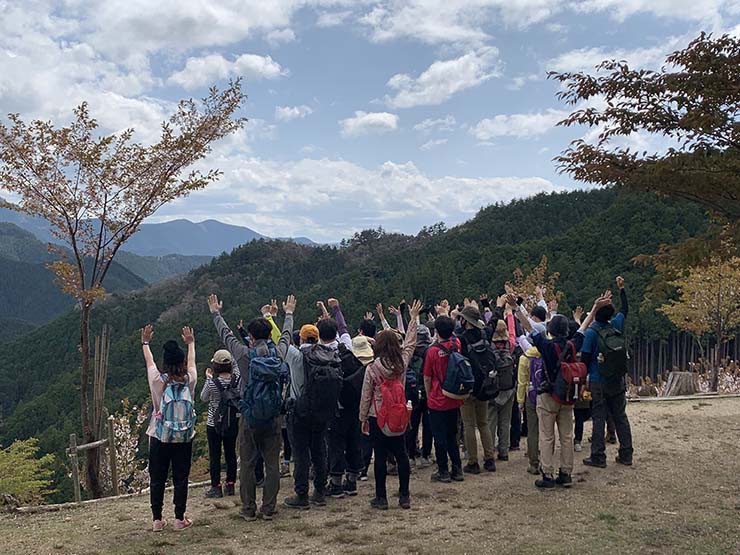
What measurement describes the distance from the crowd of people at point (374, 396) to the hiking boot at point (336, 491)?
1 centimetres

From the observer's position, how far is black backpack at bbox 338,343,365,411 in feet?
19.2

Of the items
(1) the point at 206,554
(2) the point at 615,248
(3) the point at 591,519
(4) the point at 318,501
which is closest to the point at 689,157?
(3) the point at 591,519

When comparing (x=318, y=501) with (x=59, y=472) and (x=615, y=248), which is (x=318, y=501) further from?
(x=615, y=248)

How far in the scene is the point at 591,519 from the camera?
5.06 metres

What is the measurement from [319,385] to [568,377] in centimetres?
236

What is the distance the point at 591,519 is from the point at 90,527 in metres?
4.52

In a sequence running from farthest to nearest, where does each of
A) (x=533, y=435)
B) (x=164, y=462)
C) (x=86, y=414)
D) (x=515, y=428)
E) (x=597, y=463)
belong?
1. (x=86, y=414)
2. (x=515, y=428)
3. (x=597, y=463)
4. (x=533, y=435)
5. (x=164, y=462)

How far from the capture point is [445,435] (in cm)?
598

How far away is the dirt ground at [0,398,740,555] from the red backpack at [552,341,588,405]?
961 mm

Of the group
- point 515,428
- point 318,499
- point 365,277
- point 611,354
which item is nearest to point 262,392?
point 318,499

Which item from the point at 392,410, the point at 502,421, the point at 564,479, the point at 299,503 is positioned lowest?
the point at 299,503

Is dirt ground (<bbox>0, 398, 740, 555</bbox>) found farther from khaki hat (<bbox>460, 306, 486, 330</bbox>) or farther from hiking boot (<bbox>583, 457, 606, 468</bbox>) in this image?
khaki hat (<bbox>460, 306, 486, 330</bbox>)

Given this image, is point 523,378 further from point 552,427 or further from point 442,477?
point 442,477

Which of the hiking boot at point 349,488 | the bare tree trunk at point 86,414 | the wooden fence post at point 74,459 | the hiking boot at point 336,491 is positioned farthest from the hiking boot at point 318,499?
the bare tree trunk at point 86,414
